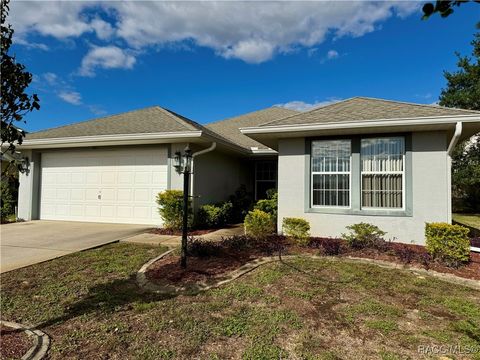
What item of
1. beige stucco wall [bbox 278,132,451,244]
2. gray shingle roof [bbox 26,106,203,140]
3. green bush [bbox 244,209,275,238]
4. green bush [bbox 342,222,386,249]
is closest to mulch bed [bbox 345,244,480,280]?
green bush [bbox 342,222,386,249]

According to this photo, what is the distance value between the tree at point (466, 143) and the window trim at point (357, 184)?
15.3 meters

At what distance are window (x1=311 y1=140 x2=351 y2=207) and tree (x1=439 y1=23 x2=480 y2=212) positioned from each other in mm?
15861

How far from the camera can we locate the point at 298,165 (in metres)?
8.26

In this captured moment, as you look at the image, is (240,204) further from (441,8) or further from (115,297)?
(441,8)

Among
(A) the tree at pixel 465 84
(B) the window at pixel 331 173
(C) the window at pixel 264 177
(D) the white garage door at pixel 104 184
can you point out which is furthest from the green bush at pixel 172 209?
(A) the tree at pixel 465 84

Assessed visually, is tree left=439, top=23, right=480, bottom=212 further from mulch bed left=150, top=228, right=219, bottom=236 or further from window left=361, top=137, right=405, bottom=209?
mulch bed left=150, top=228, right=219, bottom=236

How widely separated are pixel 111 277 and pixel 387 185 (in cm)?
660

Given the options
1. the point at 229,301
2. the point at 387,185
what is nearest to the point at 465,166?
the point at 387,185

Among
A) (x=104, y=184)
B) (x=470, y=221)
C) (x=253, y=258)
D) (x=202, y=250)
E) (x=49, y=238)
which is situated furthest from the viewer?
(x=470, y=221)

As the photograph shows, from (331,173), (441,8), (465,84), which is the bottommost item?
(331,173)

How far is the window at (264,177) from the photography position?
14.2m

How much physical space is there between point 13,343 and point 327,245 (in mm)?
5745

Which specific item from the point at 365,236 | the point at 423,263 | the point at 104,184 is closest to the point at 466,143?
the point at 365,236

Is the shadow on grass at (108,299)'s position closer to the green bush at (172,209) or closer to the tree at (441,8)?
the tree at (441,8)
